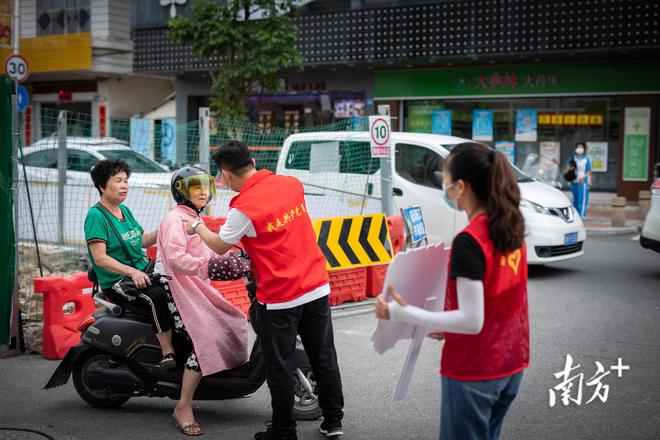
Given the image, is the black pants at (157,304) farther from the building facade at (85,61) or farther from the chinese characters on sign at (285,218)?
the building facade at (85,61)

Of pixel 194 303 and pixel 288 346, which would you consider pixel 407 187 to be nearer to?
pixel 194 303

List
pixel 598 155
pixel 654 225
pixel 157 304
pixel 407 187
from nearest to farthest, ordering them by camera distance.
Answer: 1. pixel 157 304
2. pixel 654 225
3. pixel 407 187
4. pixel 598 155

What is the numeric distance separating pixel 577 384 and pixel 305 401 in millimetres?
2173

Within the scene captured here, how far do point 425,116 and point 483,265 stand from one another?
19.2m

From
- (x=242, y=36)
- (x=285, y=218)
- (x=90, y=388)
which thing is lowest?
(x=90, y=388)

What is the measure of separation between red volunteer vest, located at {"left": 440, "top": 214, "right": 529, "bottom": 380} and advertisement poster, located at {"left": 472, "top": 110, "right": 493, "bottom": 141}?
60.4 ft

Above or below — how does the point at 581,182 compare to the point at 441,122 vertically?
below

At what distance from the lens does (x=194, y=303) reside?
4.85 m

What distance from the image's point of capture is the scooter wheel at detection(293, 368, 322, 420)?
4.97 m

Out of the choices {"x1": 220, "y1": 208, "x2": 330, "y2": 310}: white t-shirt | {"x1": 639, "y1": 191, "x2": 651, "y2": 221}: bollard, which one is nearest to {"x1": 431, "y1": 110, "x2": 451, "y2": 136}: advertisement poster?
{"x1": 639, "y1": 191, "x2": 651, "y2": 221}: bollard

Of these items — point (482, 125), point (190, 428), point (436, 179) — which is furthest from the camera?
point (482, 125)

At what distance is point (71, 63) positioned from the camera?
1032 inches

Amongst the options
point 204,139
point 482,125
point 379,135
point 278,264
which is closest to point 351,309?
point 379,135

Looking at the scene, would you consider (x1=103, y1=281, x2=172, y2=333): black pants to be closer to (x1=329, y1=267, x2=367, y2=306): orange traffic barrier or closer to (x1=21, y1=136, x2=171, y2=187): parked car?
(x1=329, y1=267, x2=367, y2=306): orange traffic barrier
